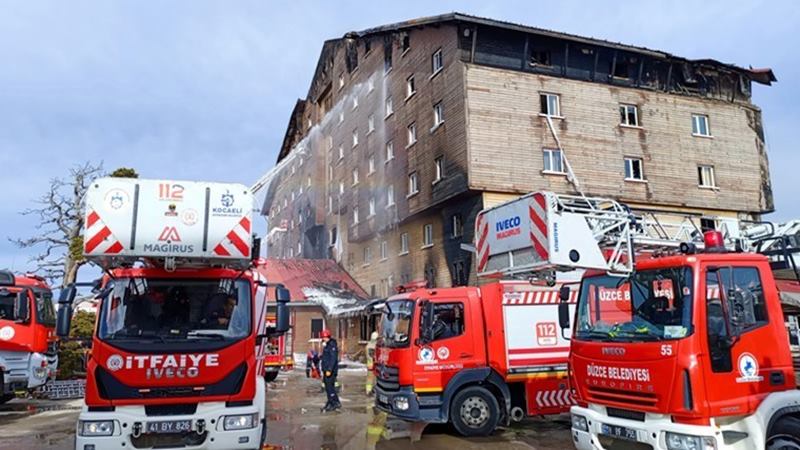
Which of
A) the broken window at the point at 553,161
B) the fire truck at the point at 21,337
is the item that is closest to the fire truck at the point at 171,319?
the fire truck at the point at 21,337

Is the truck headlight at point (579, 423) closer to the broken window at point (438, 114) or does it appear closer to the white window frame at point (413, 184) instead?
the broken window at point (438, 114)

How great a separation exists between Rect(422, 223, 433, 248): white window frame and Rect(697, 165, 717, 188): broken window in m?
11.9

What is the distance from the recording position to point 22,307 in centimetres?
1280

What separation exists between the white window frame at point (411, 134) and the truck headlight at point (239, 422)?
20.8m

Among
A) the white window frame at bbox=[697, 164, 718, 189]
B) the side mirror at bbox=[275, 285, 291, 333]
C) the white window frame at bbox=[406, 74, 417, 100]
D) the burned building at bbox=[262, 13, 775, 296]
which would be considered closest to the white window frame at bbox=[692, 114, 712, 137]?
the burned building at bbox=[262, 13, 775, 296]

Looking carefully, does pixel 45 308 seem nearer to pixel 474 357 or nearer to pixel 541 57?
pixel 474 357

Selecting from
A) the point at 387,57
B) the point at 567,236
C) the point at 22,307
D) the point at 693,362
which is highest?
the point at 387,57

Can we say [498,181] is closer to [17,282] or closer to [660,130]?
[660,130]

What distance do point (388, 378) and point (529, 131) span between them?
588 inches

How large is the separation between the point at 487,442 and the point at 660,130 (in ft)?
65.0

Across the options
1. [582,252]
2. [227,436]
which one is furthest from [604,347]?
[227,436]

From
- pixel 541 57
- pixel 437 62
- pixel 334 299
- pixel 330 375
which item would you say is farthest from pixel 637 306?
pixel 334 299

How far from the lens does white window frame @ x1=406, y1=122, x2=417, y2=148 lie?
26.0 metres

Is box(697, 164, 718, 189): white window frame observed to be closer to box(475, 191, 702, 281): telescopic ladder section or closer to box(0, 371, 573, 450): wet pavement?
box(0, 371, 573, 450): wet pavement
